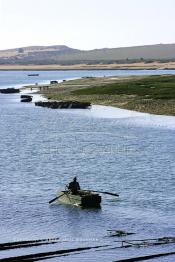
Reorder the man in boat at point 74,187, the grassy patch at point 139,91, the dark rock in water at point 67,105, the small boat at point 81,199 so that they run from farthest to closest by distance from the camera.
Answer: the dark rock in water at point 67,105 < the grassy patch at point 139,91 < the man in boat at point 74,187 < the small boat at point 81,199

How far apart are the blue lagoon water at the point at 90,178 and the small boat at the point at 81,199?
0.54 m

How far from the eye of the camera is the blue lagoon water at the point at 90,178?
49.0 metres

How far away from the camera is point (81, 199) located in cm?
Result: 5534

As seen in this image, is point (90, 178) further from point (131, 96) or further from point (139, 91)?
point (139, 91)

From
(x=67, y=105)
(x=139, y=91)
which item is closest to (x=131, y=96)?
(x=139, y=91)

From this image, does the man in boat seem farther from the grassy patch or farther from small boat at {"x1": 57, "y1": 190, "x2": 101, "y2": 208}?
the grassy patch

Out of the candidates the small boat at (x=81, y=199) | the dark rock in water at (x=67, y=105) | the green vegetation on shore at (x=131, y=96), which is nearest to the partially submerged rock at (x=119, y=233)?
the small boat at (x=81, y=199)

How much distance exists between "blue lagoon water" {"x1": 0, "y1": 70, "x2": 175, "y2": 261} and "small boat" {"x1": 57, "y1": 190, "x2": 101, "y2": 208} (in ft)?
1.77

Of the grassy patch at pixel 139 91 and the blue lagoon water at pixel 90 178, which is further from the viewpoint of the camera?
the grassy patch at pixel 139 91

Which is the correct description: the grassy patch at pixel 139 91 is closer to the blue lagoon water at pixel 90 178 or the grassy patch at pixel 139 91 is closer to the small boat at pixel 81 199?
the blue lagoon water at pixel 90 178

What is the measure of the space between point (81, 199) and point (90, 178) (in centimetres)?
1258

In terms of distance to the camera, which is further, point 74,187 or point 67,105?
point 67,105

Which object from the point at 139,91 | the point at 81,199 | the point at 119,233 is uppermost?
the point at 139,91

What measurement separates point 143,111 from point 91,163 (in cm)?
5882
